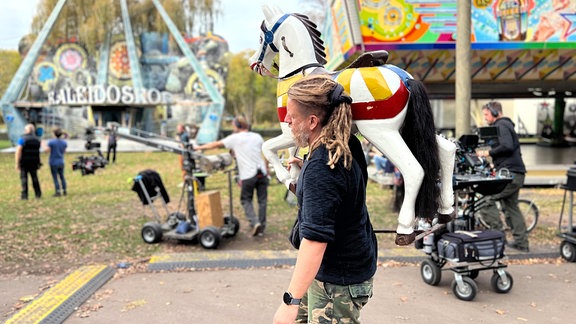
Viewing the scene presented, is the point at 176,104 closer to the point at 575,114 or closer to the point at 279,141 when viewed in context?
the point at 575,114

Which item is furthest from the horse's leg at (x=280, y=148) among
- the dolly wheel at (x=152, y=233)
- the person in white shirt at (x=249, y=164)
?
the dolly wheel at (x=152, y=233)

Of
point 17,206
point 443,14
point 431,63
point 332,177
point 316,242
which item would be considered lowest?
point 17,206

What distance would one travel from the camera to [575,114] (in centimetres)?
2873

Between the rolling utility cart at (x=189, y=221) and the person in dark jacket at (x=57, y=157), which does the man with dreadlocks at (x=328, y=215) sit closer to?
the rolling utility cart at (x=189, y=221)

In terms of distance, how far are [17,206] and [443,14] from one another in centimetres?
986

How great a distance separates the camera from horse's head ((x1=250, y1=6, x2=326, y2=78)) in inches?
113

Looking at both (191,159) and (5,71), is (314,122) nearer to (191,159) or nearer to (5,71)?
(191,159)

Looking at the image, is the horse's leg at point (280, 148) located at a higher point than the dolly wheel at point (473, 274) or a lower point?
higher

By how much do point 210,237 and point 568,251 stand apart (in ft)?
14.9

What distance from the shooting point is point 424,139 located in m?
2.49

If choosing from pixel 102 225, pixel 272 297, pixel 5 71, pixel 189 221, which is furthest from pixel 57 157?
pixel 5 71

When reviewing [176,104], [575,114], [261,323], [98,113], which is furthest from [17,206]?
[575,114]

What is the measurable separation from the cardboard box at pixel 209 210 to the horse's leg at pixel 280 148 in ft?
12.1

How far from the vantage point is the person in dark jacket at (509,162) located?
5957 millimetres
